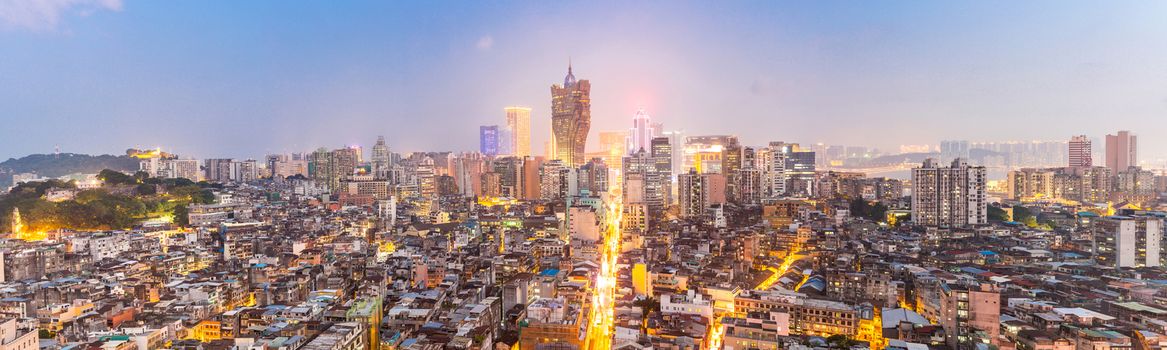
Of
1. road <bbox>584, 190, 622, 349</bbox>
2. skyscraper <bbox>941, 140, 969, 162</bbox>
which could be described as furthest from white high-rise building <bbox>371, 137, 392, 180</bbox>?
skyscraper <bbox>941, 140, 969, 162</bbox>

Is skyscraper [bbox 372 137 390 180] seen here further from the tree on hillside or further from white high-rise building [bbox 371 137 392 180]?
the tree on hillside

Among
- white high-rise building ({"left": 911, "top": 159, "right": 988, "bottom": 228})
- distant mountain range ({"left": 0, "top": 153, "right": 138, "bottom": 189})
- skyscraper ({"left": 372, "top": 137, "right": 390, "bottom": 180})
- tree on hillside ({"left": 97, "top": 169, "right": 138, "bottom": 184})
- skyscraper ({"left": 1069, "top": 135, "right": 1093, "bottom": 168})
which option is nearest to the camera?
white high-rise building ({"left": 911, "top": 159, "right": 988, "bottom": 228})

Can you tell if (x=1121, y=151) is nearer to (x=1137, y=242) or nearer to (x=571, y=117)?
(x=1137, y=242)

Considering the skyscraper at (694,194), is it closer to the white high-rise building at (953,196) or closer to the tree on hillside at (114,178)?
the white high-rise building at (953,196)

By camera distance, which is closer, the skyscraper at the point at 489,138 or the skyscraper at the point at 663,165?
the skyscraper at the point at 663,165

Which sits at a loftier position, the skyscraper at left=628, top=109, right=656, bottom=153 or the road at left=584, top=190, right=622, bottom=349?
the skyscraper at left=628, top=109, right=656, bottom=153

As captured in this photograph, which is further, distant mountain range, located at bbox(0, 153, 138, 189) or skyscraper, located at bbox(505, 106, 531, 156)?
skyscraper, located at bbox(505, 106, 531, 156)

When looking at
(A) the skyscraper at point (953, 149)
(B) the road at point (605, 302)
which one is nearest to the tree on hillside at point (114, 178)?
(B) the road at point (605, 302)
